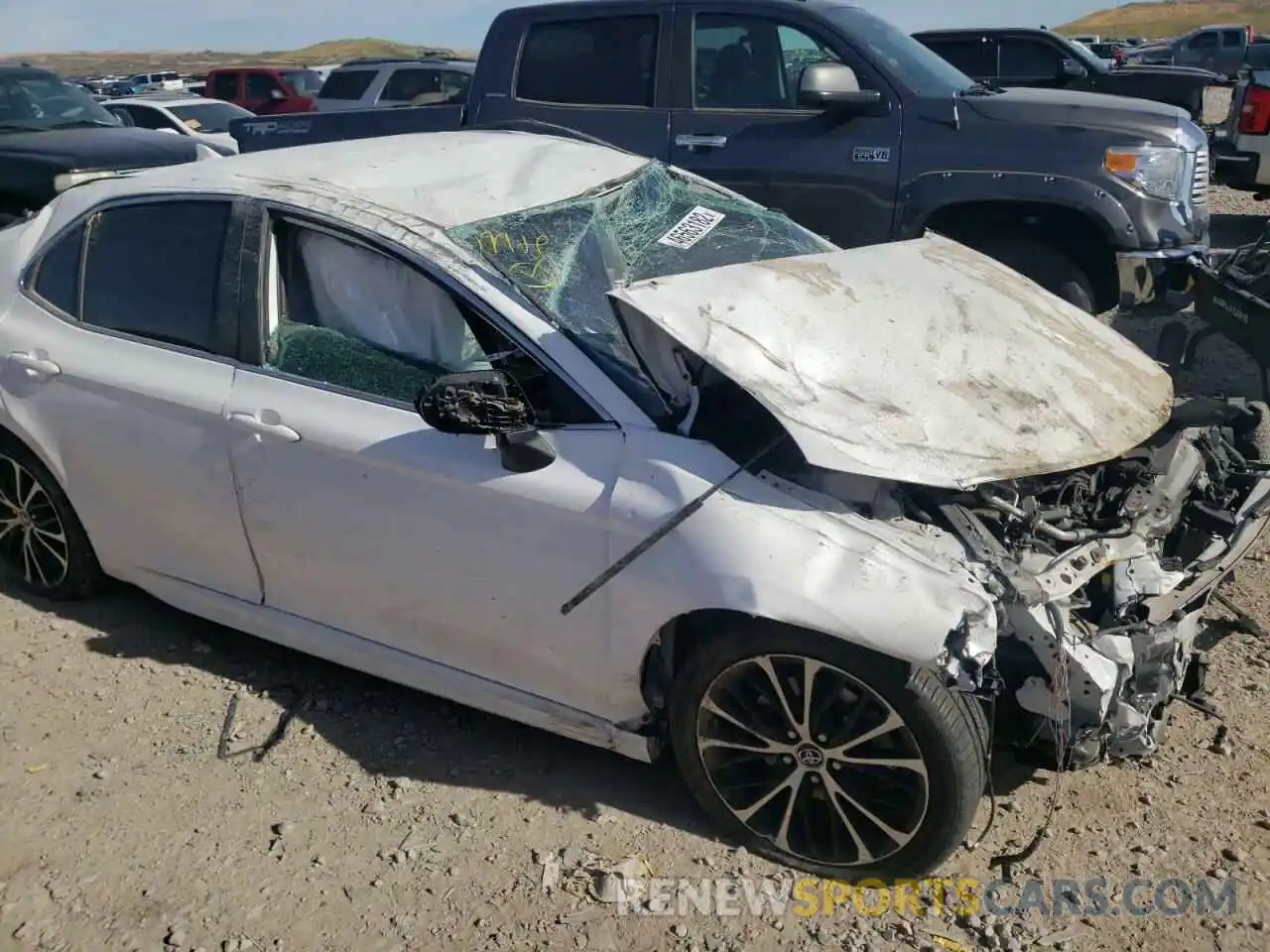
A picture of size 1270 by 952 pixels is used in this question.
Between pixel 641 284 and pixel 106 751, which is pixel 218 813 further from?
pixel 641 284

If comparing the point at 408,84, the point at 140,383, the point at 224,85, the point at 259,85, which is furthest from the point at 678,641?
the point at 224,85

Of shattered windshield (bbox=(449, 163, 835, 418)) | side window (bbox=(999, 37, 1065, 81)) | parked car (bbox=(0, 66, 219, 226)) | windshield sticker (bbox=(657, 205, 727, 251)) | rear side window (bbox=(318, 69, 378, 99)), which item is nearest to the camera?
shattered windshield (bbox=(449, 163, 835, 418))

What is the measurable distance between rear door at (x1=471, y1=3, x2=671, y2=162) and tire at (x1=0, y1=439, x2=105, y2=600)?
13.0 feet

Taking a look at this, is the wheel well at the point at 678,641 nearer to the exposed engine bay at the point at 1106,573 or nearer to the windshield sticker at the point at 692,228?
the exposed engine bay at the point at 1106,573

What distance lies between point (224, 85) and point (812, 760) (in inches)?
843

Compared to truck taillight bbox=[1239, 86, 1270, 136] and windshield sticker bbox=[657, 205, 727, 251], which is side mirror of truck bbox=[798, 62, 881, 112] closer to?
windshield sticker bbox=[657, 205, 727, 251]

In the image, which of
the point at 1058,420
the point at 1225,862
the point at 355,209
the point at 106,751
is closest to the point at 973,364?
the point at 1058,420

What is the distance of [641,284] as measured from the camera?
2924 millimetres

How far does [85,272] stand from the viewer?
12.6 feet

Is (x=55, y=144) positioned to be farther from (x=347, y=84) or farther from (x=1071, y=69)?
(x=1071, y=69)

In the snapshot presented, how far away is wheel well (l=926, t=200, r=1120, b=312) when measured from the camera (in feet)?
20.3

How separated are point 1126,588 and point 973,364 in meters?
0.73

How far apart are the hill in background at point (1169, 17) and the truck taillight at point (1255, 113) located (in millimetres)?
60652

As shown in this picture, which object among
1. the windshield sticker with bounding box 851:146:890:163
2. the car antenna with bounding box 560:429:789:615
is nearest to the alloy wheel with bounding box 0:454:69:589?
the car antenna with bounding box 560:429:789:615
